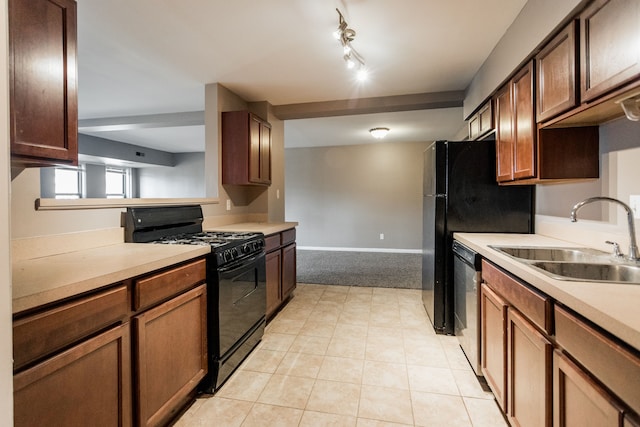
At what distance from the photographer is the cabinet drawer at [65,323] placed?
0.90 m

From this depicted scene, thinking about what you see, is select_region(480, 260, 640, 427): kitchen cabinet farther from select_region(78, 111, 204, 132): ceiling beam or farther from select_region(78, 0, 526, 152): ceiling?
select_region(78, 111, 204, 132): ceiling beam

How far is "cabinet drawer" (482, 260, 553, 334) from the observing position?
1140mm

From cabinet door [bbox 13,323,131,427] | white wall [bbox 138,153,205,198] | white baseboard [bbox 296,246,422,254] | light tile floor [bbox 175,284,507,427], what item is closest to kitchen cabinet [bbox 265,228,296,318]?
light tile floor [bbox 175,284,507,427]

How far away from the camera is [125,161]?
6.72 m

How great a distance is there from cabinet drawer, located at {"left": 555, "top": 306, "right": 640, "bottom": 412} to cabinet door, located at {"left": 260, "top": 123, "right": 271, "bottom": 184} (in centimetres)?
295

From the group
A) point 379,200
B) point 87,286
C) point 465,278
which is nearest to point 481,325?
point 465,278

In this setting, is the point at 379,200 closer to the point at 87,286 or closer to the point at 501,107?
the point at 501,107

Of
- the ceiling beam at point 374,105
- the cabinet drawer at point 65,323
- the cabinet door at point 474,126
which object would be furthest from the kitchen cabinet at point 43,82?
the cabinet door at point 474,126

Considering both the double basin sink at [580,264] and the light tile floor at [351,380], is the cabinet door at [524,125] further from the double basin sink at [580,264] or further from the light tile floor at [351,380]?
the light tile floor at [351,380]

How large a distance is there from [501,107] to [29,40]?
2748 millimetres

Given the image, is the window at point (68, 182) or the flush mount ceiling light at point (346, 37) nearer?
the flush mount ceiling light at point (346, 37)

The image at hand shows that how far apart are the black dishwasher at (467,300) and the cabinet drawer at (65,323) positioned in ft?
6.39

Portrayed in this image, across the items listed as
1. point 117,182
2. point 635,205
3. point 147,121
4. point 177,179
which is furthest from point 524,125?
point 117,182

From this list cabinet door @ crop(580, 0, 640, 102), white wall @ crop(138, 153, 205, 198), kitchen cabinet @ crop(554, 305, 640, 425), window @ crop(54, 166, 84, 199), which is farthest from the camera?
white wall @ crop(138, 153, 205, 198)
